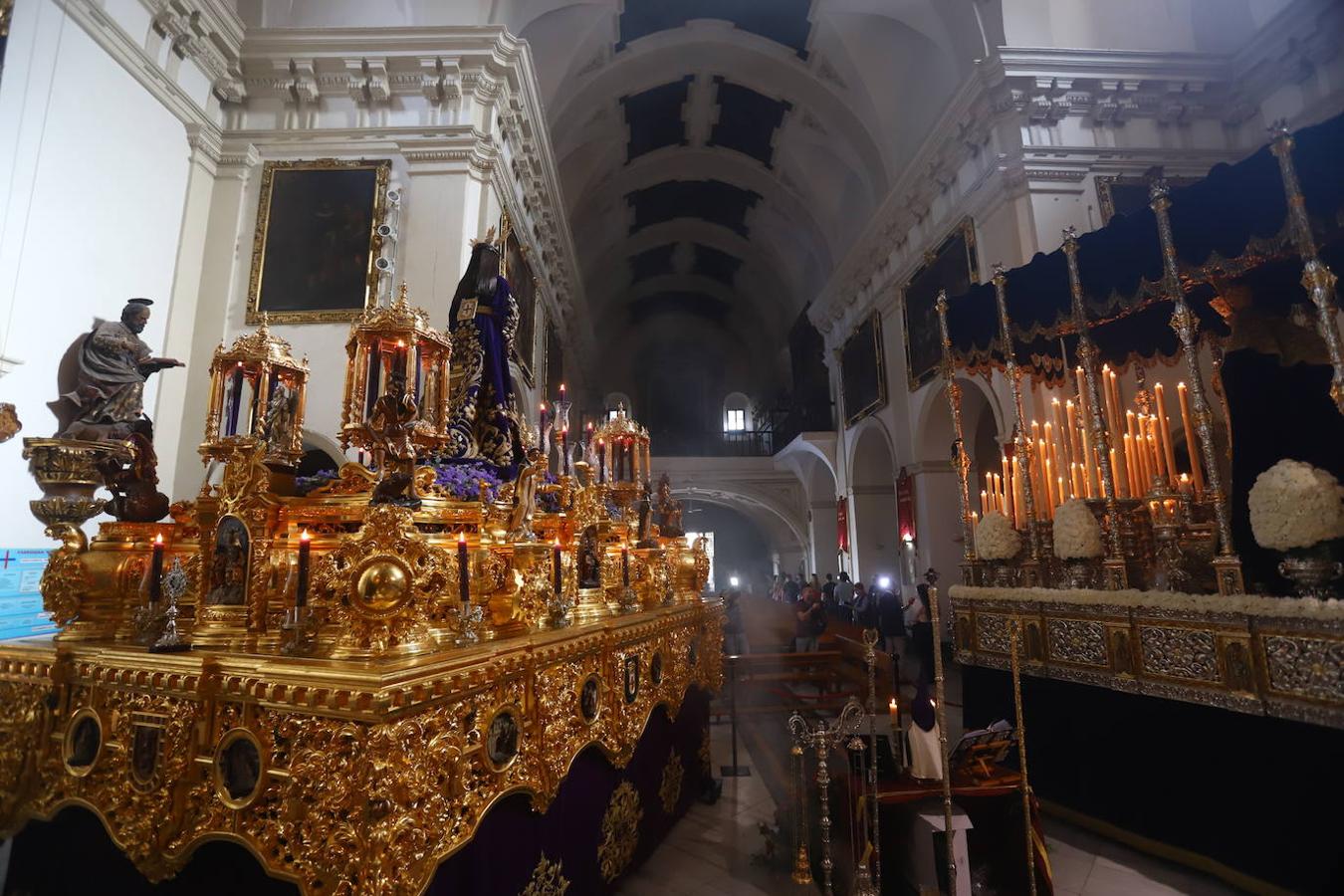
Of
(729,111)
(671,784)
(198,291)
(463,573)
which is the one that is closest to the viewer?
(463,573)

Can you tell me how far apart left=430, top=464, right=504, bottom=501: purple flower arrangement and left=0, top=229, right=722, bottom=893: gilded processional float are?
25 millimetres

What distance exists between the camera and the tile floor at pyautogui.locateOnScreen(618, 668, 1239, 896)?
9.96ft

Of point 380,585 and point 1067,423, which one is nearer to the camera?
point 380,585

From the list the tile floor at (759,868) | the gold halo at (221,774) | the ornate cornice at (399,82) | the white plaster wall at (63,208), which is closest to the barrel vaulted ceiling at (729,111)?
the ornate cornice at (399,82)

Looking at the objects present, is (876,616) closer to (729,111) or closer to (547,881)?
(547,881)

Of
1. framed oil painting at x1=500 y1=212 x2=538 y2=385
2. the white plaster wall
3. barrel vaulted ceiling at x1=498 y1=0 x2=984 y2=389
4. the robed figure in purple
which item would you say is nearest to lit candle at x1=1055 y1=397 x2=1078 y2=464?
the robed figure in purple

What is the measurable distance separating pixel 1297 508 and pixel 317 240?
884cm

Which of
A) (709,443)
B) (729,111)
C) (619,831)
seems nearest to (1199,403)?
(619,831)

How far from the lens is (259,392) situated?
3.23 meters

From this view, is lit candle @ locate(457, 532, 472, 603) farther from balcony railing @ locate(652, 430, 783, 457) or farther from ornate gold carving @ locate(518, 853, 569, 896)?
balcony railing @ locate(652, 430, 783, 457)

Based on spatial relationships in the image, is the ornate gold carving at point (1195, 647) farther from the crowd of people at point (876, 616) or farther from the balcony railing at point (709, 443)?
the balcony railing at point (709, 443)

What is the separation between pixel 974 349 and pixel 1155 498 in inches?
78.8

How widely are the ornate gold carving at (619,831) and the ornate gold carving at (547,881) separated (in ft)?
1.33

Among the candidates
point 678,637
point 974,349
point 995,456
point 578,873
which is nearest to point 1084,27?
point 974,349
